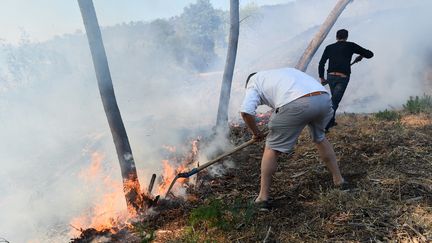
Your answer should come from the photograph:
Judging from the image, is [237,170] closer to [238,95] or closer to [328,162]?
[328,162]

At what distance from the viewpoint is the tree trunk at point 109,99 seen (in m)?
4.52

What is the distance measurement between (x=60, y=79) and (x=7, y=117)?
4206 millimetres

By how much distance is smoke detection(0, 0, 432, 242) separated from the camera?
27.0ft

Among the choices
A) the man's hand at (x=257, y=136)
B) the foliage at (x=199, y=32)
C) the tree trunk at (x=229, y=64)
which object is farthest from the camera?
the foliage at (x=199, y=32)

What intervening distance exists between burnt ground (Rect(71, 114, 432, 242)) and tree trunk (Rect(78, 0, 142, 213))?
591 millimetres

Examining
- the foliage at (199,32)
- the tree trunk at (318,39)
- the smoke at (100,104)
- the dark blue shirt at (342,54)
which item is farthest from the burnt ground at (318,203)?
the foliage at (199,32)

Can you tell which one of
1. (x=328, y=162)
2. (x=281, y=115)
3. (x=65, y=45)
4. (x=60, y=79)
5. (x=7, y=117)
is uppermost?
(x=65, y=45)

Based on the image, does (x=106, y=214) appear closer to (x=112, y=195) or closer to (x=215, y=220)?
(x=112, y=195)

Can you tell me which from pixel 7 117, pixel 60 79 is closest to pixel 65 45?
pixel 60 79

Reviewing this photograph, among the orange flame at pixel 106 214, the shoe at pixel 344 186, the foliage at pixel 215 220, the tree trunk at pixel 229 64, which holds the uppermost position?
the tree trunk at pixel 229 64

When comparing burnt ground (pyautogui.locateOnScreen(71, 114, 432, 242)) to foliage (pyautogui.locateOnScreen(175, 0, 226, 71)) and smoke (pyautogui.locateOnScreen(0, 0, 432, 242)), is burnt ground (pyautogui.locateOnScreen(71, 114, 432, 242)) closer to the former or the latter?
smoke (pyautogui.locateOnScreen(0, 0, 432, 242))

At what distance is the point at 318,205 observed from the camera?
3.46 meters

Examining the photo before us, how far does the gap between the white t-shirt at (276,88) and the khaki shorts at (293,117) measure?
0.07 metres

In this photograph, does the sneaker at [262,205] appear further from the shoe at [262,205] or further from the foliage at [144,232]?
the foliage at [144,232]
